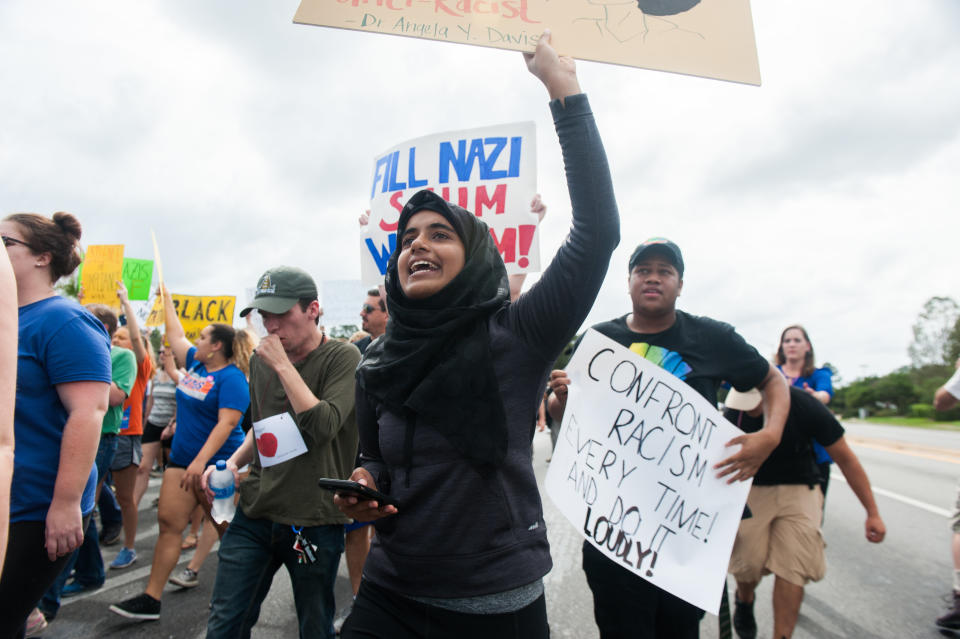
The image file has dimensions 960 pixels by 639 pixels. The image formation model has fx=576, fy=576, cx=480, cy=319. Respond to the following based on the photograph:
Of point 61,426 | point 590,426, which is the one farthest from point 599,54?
point 61,426

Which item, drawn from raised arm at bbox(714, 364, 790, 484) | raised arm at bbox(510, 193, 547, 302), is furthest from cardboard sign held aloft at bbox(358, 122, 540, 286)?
raised arm at bbox(714, 364, 790, 484)

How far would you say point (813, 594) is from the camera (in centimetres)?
458

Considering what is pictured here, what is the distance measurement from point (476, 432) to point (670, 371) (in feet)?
4.57

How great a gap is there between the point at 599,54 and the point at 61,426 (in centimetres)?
239

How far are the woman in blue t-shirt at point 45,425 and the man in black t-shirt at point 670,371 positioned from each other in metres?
1.89

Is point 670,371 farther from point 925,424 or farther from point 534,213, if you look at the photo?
point 925,424

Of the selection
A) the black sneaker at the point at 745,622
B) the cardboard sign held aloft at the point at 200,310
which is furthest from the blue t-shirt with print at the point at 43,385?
the cardboard sign held aloft at the point at 200,310

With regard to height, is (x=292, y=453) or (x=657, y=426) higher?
(x=657, y=426)

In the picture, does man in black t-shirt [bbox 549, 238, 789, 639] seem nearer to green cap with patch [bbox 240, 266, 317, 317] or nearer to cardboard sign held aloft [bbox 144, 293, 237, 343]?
green cap with patch [bbox 240, 266, 317, 317]

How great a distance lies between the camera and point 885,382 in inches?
2375

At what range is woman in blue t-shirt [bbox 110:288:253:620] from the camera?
3.79m

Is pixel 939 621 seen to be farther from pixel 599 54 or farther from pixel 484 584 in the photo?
pixel 599 54

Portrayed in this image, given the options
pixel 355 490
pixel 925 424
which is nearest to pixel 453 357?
pixel 355 490

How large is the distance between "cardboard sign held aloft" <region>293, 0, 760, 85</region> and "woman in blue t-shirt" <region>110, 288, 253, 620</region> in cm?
287
